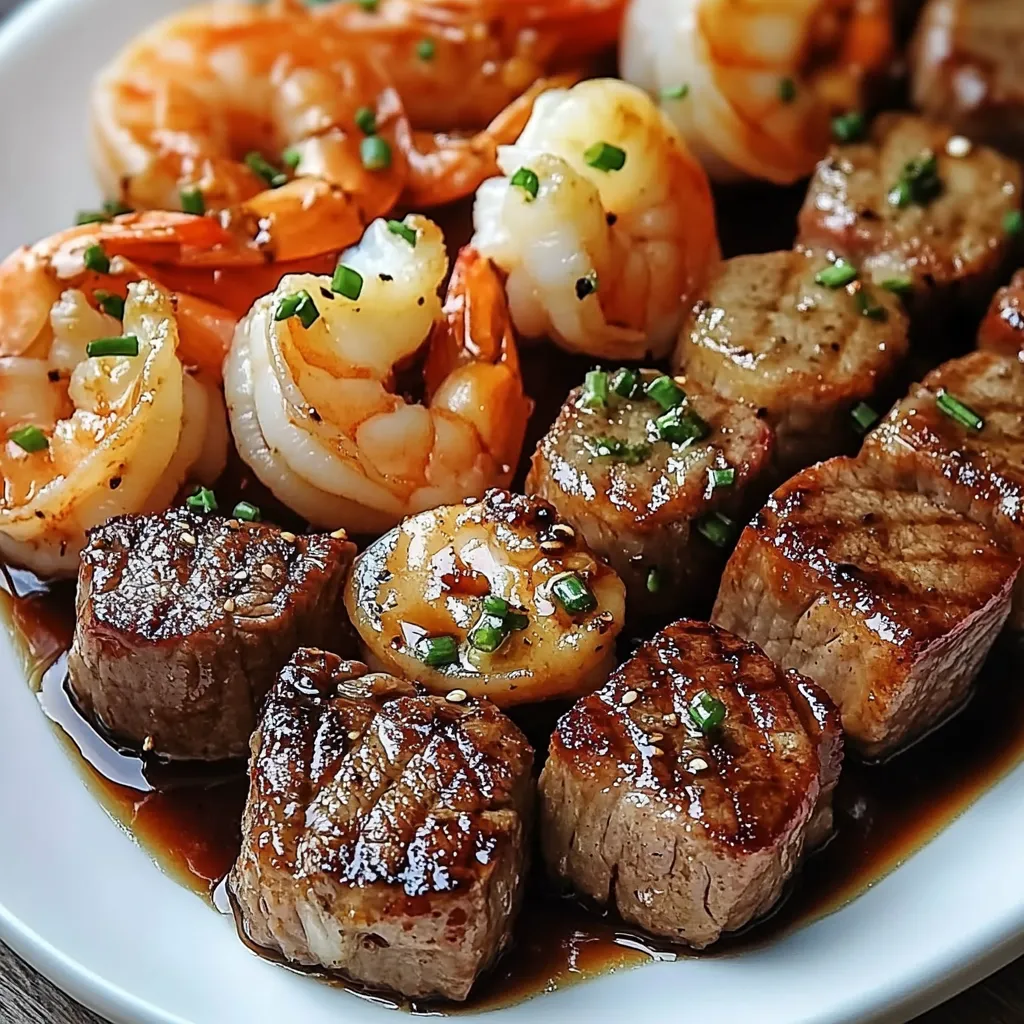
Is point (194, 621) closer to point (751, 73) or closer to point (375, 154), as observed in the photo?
point (375, 154)

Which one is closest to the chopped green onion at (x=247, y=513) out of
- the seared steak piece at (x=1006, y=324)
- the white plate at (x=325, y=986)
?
the white plate at (x=325, y=986)

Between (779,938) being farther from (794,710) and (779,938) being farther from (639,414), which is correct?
(639,414)

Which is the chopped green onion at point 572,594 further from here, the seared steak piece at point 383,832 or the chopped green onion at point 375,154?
the chopped green onion at point 375,154

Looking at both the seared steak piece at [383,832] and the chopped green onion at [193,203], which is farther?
the chopped green onion at [193,203]

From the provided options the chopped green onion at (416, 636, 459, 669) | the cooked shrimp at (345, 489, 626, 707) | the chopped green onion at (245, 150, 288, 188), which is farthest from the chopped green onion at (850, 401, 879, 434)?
the chopped green onion at (245, 150, 288, 188)

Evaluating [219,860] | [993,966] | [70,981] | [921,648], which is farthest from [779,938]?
[70,981]

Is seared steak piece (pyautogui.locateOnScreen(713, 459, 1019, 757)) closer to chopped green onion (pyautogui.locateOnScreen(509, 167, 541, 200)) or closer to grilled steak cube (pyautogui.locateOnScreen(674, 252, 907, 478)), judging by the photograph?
grilled steak cube (pyautogui.locateOnScreen(674, 252, 907, 478))

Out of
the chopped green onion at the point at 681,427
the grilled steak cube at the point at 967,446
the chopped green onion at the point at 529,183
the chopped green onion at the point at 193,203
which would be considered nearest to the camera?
the grilled steak cube at the point at 967,446

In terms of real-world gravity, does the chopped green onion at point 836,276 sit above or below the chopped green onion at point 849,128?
below
